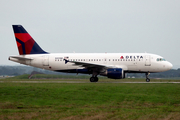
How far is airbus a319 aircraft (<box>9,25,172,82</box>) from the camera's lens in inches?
1453

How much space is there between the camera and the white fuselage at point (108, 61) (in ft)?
124

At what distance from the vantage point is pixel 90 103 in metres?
20.3

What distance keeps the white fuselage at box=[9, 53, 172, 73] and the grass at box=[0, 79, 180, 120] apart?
41.2ft

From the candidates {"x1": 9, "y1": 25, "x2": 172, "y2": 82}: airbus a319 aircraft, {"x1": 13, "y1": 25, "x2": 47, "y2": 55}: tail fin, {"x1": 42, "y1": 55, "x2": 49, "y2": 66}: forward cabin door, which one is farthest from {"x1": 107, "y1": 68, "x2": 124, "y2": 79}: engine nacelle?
{"x1": 13, "y1": 25, "x2": 47, "y2": 55}: tail fin

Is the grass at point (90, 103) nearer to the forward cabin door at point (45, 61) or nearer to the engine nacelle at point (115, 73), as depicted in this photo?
the engine nacelle at point (115, 73)

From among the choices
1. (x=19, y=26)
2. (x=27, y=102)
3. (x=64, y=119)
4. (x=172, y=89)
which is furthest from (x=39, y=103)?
(x=19, y=26)

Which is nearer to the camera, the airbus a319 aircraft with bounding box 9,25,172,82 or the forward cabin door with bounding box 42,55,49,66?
the airbus a319 aircraft with bounding box 9,25,172,82

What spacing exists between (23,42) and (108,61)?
12825mm

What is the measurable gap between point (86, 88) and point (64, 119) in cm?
1053

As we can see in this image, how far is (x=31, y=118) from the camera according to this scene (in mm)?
15344

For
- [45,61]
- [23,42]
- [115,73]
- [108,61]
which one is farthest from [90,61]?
[23,42]

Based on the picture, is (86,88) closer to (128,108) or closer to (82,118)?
(128,108)

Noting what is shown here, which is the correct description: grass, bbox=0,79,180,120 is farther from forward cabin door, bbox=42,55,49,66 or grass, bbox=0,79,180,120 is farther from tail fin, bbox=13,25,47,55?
tail fin, bbox=13,25,47,55

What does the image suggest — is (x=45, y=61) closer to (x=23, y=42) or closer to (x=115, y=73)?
(x=23, y=42)
